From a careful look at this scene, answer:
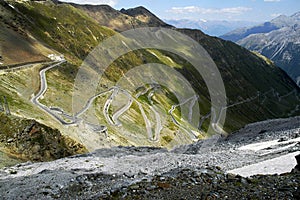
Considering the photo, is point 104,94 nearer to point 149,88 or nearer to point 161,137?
point 161,137

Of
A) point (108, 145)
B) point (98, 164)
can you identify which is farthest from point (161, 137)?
point (98, 164)

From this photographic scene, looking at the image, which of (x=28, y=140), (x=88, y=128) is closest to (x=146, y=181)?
(x=28, y=140)

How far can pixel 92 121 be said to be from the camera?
310 feet

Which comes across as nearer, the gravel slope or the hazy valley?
the gravel slope

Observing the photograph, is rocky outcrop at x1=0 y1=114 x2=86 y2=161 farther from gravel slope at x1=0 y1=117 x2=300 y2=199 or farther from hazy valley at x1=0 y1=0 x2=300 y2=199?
gravel slope at x1=0 y1=117 x2=300 y2=199

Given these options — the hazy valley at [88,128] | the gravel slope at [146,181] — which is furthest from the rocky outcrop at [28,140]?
the gravel slope at [146,181]

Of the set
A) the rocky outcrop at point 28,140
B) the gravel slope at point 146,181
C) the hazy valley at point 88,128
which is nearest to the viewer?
the gravel slope at point 146,181

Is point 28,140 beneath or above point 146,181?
beneath

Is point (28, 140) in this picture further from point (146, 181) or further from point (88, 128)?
point (146, 181)

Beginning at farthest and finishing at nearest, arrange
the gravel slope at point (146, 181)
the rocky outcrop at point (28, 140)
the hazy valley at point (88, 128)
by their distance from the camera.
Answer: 1. the rocky outcrop at point (28, 140)
2. the hazy valley at point (88, 128)
3. the gravel slope at point (146, 181)

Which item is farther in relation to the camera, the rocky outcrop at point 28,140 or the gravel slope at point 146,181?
A: the rocky outcrop at point 28,140

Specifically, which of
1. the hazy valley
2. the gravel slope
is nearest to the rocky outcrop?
the hazy valley

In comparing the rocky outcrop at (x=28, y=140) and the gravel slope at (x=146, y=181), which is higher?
the gravel slope at (x=146, y=181)

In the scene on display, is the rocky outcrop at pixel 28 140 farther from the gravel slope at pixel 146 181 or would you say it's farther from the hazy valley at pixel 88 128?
the gravel slope at pixel 146 181
